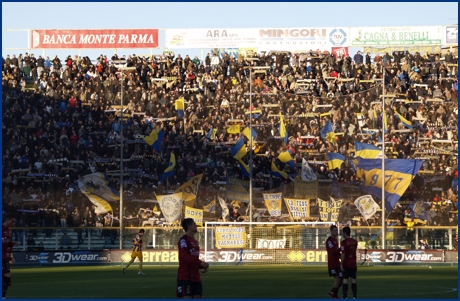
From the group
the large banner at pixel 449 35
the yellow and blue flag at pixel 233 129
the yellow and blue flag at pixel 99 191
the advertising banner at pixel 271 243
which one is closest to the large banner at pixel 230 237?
the advertising banner at pixel 271 243

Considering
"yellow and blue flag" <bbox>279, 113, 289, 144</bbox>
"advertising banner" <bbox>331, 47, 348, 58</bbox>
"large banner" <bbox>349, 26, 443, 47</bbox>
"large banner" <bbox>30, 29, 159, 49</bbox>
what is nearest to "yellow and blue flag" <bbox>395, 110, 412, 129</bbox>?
"yellow and blue flag" <bbox>279, 113, 289, 144</bbox>

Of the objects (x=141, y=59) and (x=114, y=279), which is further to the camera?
(x=141, y=59)

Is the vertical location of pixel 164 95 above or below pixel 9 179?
above

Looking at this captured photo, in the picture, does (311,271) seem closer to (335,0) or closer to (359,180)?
(359,180)

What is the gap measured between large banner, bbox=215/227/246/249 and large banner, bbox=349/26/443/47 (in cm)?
3162

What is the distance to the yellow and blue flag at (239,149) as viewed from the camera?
195 ft

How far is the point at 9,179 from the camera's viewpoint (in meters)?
58.6

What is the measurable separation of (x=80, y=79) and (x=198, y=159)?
12879mm

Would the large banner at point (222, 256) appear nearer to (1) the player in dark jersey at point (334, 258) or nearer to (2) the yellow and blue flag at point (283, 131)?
(2) the yellow and blue flag at point (283, 131)

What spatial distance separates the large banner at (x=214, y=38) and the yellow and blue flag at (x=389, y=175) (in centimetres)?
2408

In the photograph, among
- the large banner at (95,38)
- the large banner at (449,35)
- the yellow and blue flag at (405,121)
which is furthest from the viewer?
the large banner at (95,38)

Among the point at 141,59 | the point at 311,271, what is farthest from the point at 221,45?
the point at 311,271

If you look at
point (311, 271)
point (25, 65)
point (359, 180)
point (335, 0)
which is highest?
point (25, 65)

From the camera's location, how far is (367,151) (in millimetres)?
58000
